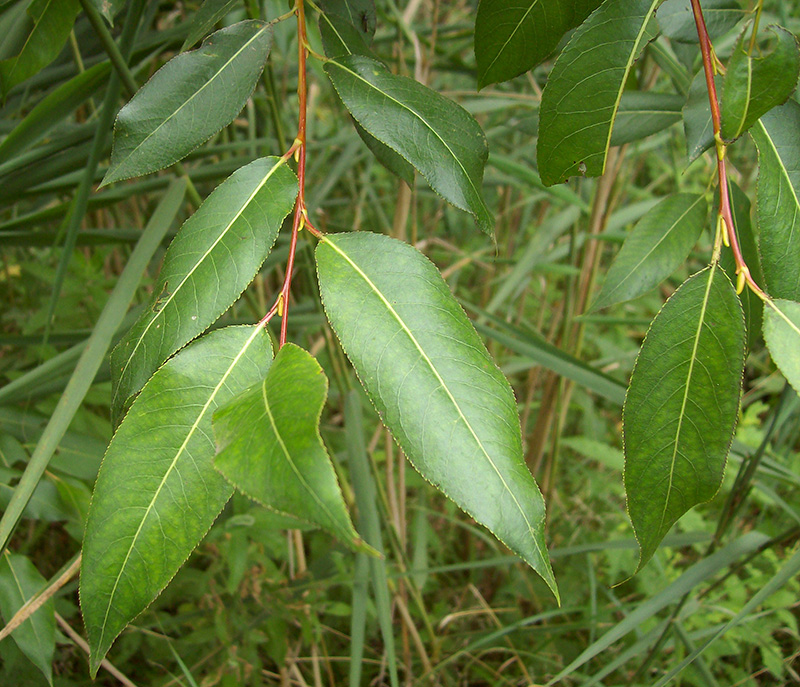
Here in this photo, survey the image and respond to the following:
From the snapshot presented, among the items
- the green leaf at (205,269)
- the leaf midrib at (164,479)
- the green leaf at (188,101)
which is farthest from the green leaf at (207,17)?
the leaf midrib at (164,479)

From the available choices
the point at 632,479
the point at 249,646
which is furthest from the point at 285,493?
the point at 249,646

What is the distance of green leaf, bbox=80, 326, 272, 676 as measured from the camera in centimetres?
28

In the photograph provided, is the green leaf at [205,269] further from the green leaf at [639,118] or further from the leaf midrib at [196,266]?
the green leaf at [639,118]

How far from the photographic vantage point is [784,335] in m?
0.32

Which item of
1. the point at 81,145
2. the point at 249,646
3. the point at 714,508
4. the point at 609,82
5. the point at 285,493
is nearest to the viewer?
the point at 285,493

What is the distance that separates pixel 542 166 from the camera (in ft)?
1.22

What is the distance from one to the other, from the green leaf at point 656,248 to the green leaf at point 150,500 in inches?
12.7

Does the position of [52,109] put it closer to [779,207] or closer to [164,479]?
[164,479]

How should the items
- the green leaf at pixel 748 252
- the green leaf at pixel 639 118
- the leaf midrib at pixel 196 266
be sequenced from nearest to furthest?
the leaf midrib at pixel 196 266
the green leaf at pixel 748 252
the green leaf at pixel 639 118

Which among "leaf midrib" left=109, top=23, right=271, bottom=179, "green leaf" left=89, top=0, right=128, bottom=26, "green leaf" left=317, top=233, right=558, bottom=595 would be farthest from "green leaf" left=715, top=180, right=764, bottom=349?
"green leaf" left=89, top=0, right=128, bottom=26

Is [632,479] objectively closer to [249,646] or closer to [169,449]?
[169,449]

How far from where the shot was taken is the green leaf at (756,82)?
1.03 feet

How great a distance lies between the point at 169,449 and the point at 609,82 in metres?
0.30

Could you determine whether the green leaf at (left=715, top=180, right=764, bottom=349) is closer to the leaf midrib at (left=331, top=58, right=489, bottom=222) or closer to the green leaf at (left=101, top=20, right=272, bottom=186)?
the leaf midrib at (left=331, top=58, right=489, bottom=222)
